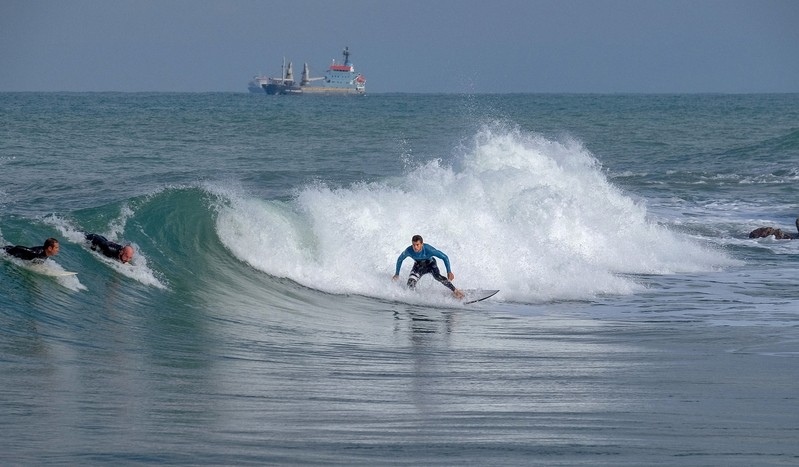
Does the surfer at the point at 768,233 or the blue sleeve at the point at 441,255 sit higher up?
the blue sleeve at the point at 441,255

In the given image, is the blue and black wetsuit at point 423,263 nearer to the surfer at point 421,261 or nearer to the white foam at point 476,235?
the surfer at point 421,261

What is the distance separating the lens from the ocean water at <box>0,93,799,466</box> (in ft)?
22.7

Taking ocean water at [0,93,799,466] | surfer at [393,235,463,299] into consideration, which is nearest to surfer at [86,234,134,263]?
ocean water at [0,93,799,466]

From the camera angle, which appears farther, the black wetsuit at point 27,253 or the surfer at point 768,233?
the surfer at point 768,233

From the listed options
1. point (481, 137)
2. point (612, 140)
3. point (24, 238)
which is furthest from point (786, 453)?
point (612, 140)

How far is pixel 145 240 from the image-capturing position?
16891mm

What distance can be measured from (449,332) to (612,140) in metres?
40.5

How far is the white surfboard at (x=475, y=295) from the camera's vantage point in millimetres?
15578

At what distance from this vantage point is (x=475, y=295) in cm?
1578

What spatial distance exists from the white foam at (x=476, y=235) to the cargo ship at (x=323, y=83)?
122m

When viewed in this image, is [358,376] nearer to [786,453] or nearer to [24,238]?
[786,453]

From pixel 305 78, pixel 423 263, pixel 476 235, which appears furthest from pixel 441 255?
pixel 305 78

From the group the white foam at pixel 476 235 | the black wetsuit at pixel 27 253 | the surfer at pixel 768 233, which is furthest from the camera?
the surfer at pixel 768 233

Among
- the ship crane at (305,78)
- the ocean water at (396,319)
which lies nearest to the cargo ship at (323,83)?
the ship crane at (305,78)
